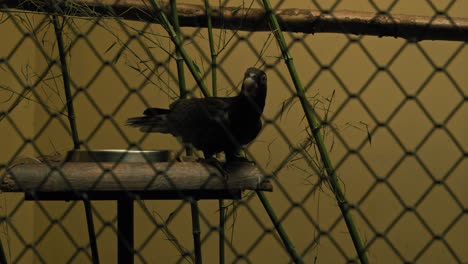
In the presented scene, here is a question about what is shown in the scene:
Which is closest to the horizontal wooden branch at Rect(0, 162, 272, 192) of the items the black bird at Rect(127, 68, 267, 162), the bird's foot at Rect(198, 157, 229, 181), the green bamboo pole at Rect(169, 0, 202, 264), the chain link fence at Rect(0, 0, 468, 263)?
the bird's foot at Rect(198, 157, 229, 181)

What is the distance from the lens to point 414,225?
8.76 ft

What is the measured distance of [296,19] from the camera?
191 centimetres

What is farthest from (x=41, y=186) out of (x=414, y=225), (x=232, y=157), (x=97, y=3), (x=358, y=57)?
(x=414, y=225)

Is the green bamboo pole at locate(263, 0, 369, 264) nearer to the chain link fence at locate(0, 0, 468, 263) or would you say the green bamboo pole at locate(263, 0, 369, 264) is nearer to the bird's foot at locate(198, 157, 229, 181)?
the bird's foot at locate(198, 157, 229, 181)

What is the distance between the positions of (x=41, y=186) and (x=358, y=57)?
144cm

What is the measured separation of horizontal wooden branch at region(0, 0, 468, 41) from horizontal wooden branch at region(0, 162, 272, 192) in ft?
1.53

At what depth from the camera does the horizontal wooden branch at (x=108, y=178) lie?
4.55 ft

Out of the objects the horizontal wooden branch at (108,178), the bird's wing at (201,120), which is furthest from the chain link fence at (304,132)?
the horizontal wooden branch at (108,178)

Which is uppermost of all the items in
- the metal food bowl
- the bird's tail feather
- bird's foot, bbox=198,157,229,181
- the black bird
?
the bird's tail feather

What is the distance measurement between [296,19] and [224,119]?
0.43 metres

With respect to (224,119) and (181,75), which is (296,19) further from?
(224,119)

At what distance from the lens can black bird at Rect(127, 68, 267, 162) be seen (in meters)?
1.57

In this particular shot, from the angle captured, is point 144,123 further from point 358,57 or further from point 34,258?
point 34,258

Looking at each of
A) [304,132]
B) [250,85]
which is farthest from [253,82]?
[304,132]
